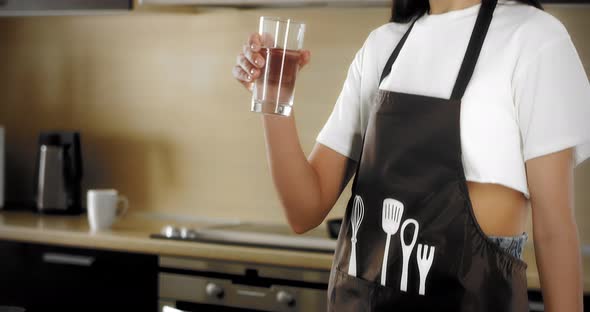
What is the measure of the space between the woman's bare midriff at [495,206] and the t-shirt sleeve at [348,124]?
0.91 feet

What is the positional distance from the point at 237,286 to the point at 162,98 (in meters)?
0.93

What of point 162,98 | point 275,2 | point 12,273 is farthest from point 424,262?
point 162,98

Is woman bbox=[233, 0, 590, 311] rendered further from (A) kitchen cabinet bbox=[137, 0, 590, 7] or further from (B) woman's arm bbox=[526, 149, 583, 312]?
(A) kitchen cabinet bbox=[137, 0, 590, 7]

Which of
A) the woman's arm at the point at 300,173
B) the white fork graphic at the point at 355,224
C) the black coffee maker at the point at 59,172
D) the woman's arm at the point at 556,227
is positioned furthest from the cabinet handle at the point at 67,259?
the woman's arm at the point at 556,227

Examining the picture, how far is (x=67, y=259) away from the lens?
249 centimetres

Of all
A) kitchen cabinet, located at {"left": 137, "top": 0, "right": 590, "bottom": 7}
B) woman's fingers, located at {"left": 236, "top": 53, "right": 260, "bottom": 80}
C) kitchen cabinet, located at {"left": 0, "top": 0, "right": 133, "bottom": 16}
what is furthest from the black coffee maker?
woman's fingers, located at {"left": 236, "top": 53, "right": 260, "bottom": 80}

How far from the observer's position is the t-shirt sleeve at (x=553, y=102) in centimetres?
120

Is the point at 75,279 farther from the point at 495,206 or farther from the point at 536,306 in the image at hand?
the point at 495,206

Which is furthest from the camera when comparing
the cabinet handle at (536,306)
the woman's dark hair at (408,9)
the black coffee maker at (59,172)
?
the black coffee maker at (59,172)

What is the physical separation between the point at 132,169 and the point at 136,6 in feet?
2.19

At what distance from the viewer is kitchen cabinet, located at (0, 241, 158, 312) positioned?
7.88 ft

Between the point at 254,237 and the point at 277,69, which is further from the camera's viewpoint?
→ the point at 254,237

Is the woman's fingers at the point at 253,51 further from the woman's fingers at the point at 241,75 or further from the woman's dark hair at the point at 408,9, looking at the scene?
the woman's dark hair at the point at 408,9

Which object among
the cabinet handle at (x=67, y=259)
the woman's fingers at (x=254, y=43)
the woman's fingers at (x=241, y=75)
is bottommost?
the cabinet handle at (x=67, y=259)
